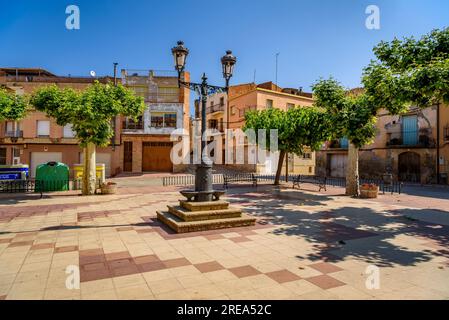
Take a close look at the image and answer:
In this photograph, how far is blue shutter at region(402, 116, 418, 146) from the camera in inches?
886

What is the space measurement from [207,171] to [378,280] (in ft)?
15.6

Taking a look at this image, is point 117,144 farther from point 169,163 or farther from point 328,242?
point 328,242

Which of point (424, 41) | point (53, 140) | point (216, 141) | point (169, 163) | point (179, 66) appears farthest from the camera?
point (216, 141)

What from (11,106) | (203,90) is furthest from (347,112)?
(11,106)

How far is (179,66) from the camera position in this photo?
7.55 meters

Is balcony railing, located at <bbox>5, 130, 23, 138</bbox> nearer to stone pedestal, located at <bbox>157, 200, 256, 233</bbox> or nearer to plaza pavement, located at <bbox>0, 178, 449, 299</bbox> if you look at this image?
plaza pavement, located at <bbox>0, 178, 449, 299</bbox>

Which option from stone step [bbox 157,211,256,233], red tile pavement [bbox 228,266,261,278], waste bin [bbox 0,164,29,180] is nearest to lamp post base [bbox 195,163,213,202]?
stone step [bbox 157,211,256,233]

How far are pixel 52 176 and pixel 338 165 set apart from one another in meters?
24.2

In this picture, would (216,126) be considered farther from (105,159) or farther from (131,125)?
(105,159)

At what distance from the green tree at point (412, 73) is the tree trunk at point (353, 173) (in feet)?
14.8

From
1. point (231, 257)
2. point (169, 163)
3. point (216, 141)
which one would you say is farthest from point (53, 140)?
point (231, 257)

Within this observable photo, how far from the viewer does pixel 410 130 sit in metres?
22.9

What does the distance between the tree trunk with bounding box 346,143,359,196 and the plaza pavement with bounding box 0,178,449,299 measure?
411cm
